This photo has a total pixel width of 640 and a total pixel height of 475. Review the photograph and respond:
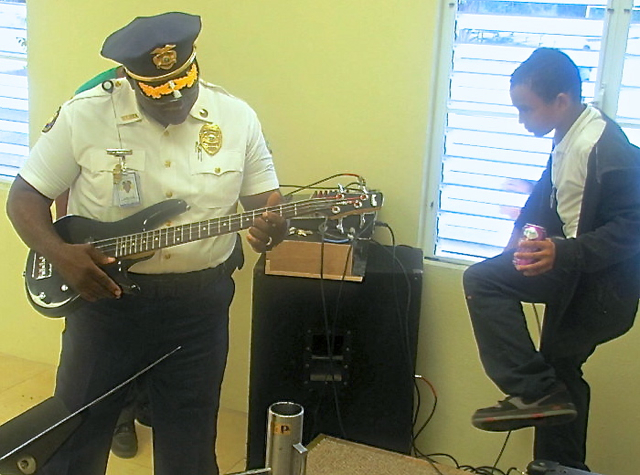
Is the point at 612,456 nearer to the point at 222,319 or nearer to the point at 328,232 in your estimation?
the point at 328,232

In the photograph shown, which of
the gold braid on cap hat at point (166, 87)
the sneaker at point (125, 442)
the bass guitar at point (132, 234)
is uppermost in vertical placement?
the gold braid on cap hat at point (166, 87)

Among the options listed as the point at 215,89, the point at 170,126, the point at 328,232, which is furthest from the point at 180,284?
the point at 328,232

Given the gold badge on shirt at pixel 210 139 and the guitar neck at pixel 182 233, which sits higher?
the gold badge on shirt at pixel 210 139

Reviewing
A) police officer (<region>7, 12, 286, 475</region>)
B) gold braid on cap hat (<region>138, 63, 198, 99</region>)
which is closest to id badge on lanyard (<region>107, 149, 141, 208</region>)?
police officer (<region>7, 12, 286, 475</region>)

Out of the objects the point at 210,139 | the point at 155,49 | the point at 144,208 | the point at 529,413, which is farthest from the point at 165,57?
the point at 529,413

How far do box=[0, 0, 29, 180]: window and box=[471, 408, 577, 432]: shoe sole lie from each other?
251cm

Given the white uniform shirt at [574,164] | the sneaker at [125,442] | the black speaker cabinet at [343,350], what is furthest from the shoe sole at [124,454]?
the white uniform shirt at [574,164]

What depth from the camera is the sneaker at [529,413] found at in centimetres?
199

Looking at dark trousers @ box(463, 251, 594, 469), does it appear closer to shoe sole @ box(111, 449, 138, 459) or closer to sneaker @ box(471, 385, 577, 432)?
sneaker @ box(471, 385, 577, 432)

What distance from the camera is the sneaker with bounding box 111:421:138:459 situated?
2848 mm

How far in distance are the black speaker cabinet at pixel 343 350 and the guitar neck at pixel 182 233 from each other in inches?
23.7

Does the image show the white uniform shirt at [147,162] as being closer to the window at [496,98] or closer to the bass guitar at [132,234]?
the bass guitar at [132,234]

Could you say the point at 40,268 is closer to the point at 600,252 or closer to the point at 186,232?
the point at 186,232

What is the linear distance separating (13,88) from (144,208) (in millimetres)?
1970
